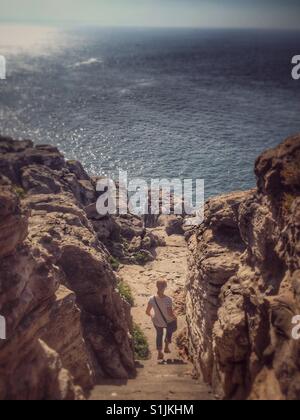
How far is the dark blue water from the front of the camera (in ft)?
206

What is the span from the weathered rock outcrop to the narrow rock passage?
836 millimetres

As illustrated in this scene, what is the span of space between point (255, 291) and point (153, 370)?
22.0ft

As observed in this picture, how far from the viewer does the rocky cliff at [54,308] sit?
1029 centimetres

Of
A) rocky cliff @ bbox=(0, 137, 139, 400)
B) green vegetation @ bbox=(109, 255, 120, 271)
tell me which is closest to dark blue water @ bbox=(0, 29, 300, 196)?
green vegetation @ bbox=(109, 255, 120, 271)

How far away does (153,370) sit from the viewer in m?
17.1

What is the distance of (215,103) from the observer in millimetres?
96562

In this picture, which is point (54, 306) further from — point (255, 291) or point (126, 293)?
point (126, 293)

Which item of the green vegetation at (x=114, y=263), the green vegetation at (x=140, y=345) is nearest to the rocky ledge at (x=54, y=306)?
the green vegetation at (x=140, y=345)

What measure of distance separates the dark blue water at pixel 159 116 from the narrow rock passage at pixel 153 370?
78.7ft

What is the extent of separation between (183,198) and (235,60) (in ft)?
492

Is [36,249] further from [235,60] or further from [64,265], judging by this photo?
[235,60]

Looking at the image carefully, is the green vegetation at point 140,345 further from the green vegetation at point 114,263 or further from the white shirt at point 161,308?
the green vegetation at point 114,263

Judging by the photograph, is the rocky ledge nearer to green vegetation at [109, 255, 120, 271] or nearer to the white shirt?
the white shirt

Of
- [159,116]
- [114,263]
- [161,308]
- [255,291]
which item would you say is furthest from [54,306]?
[159,116]
